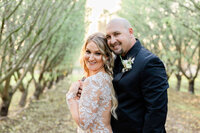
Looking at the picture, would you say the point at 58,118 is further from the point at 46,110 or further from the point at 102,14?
the point at 102,14

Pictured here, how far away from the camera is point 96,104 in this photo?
2.43 metres

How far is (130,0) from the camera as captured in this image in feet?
46.6

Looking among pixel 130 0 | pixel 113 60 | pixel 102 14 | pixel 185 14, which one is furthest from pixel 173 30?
pixel 113 60

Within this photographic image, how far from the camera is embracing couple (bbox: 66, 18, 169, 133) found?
225 centimetres

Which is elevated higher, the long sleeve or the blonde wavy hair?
the blonde wavy hair

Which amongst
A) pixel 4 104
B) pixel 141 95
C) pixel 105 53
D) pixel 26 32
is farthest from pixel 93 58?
pixel 4 104

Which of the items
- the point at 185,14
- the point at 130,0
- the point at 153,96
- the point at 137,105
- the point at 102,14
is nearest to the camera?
the point at 153,96

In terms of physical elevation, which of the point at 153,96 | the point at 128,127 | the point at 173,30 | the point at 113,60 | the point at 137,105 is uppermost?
the point at 173,30

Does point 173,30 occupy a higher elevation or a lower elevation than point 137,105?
higher

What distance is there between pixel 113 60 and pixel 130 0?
12504mm

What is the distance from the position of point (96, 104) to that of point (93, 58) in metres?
0.58

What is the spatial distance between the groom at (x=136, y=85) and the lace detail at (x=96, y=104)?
4.8 inches

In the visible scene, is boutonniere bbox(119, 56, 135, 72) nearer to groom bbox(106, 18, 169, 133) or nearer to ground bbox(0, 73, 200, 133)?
groom bbox(106, 18, 169, 133)

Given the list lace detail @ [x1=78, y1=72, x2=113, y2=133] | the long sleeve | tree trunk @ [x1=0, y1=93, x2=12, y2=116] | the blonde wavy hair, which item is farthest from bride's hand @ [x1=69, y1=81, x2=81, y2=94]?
tree trunk @ [x1=0, y1=93, x2=12, y2=116]
